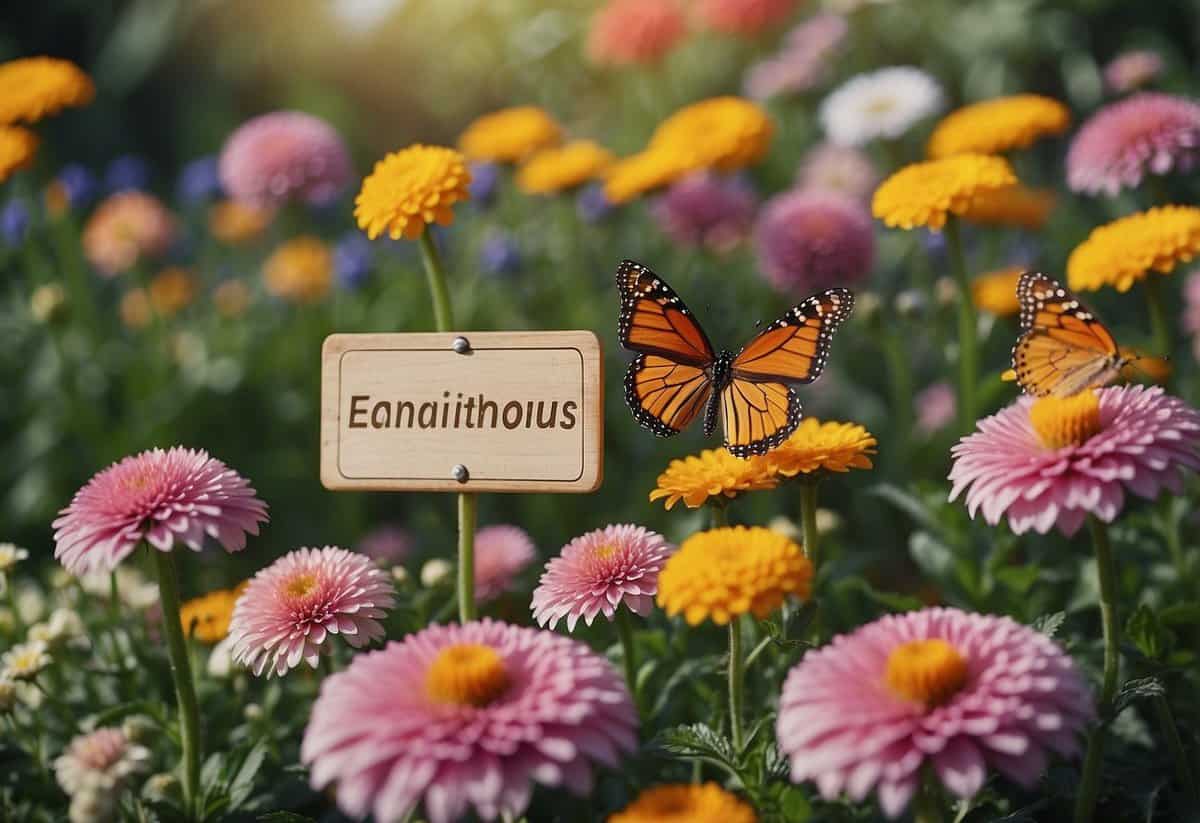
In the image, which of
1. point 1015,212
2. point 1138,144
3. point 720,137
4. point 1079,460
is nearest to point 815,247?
point 720,137

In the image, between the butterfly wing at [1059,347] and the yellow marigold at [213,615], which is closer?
the butterfly wing at [1059,347]

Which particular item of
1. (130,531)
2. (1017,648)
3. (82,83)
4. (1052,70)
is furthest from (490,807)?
(1052,70)

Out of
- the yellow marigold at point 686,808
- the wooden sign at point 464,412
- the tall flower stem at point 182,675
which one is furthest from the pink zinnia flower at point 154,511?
the yellow marigold at point 686,808

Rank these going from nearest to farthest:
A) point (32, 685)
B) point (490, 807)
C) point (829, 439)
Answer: point (490, 807) → point (829, 439) → point (32, 685)

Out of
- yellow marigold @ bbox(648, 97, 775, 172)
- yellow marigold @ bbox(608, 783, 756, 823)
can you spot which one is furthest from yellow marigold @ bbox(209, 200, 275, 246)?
yellow marigold @ bbox(608, 783, 756, 823)

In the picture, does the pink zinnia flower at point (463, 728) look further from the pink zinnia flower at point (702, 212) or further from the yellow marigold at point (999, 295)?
the pink zinnia flower at point (702, 212)

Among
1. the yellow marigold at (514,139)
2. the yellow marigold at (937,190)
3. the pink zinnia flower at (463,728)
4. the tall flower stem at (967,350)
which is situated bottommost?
the pink zinnia flower at (463,728)

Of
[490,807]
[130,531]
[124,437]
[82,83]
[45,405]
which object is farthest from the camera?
[45,405]

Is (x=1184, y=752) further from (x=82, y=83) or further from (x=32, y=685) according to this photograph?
(x=82, y=83)
